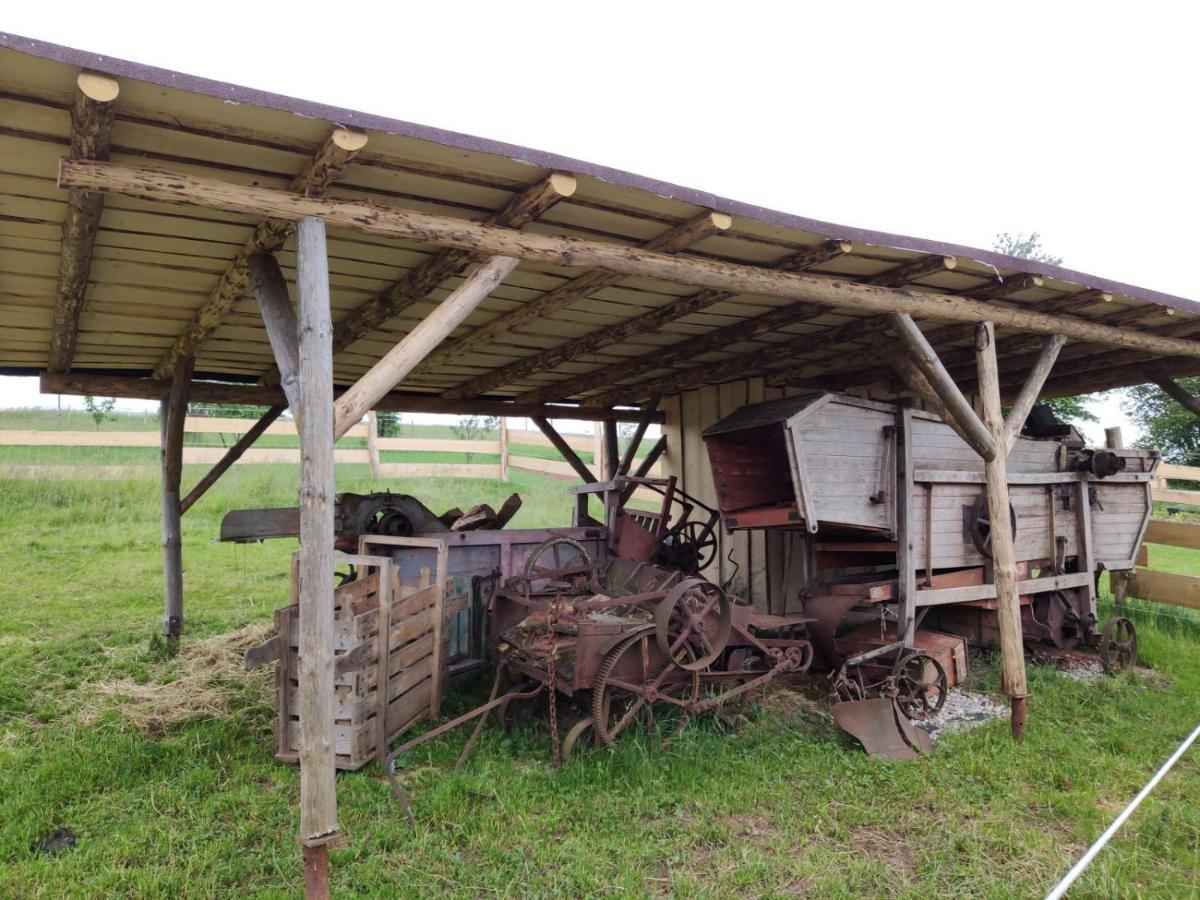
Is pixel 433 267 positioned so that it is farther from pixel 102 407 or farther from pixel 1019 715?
pixel 102 407

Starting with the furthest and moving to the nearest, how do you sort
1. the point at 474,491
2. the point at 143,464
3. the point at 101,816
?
the point at 474,491 → the point at 143,464 → the point at 101,816

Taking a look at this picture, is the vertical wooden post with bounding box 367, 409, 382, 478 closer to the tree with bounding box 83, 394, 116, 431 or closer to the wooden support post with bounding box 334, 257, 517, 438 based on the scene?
the tree with bounding box 83, 394, 116, 431

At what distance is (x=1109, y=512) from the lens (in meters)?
7.32

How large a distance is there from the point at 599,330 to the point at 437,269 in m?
2.15

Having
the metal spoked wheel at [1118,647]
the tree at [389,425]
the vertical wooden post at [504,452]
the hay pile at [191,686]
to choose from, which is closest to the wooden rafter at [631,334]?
the hay pile at [191,686]

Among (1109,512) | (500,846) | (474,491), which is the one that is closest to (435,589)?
(500,846)

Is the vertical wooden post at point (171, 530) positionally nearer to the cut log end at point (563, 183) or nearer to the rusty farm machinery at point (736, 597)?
the rusty farm machinery at point (736, 597)

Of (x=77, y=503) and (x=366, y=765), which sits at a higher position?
(x=77, y=503)

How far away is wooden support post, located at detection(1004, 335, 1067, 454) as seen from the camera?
212 inches

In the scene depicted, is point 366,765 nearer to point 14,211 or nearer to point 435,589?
point 435,589

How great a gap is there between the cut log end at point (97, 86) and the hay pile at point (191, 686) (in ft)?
13.5

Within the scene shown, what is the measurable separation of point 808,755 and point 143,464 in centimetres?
1454

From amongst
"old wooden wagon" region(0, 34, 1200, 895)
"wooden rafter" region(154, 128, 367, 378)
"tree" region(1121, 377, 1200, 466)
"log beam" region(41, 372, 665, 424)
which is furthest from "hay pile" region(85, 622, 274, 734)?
"tree" region(1121, 377, 1200, 466)

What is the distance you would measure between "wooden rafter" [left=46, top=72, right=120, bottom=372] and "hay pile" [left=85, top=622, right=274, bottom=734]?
2.78 meters
